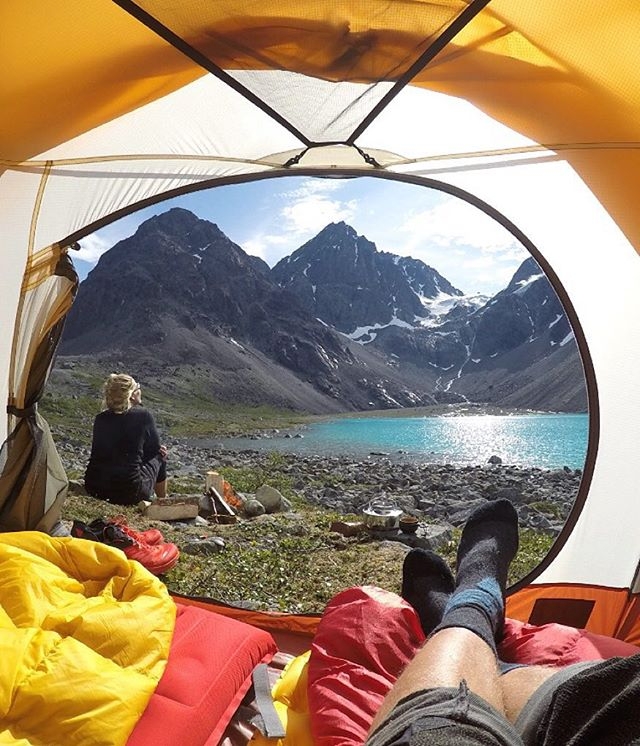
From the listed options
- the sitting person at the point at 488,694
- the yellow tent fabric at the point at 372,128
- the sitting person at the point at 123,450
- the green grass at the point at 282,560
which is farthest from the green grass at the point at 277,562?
the sitting person at the point at 488,694

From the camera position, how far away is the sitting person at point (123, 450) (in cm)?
427

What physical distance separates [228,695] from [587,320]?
1683 mm

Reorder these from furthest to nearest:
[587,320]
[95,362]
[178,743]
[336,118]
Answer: [95,362]
[587,320]
[336,118]
[178,743]

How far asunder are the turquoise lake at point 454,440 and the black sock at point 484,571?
18929 mm

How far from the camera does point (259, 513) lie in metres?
7.30

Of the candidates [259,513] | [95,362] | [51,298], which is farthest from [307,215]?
[51,298]

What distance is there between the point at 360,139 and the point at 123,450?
2929 millimetres

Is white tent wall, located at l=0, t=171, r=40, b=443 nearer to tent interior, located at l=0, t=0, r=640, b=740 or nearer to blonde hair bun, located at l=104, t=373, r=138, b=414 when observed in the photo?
tent interior, located at l=0, t=0, r=640, b=740

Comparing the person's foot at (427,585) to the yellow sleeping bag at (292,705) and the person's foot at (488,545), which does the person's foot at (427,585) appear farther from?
the yellow sleeping bag at (292,705)

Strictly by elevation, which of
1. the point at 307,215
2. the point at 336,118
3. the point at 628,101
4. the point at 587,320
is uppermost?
the point at 307,215

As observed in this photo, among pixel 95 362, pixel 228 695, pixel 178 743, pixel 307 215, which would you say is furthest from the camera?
pixel 307 215

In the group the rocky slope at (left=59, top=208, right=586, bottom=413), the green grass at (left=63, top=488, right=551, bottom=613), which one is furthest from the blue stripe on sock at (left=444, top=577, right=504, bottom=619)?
the rocky slope at (left=59, top=208, right=586, bottom=413)

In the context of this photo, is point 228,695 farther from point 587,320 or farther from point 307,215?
point 307,215

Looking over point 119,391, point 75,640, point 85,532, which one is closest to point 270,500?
point 119,391
